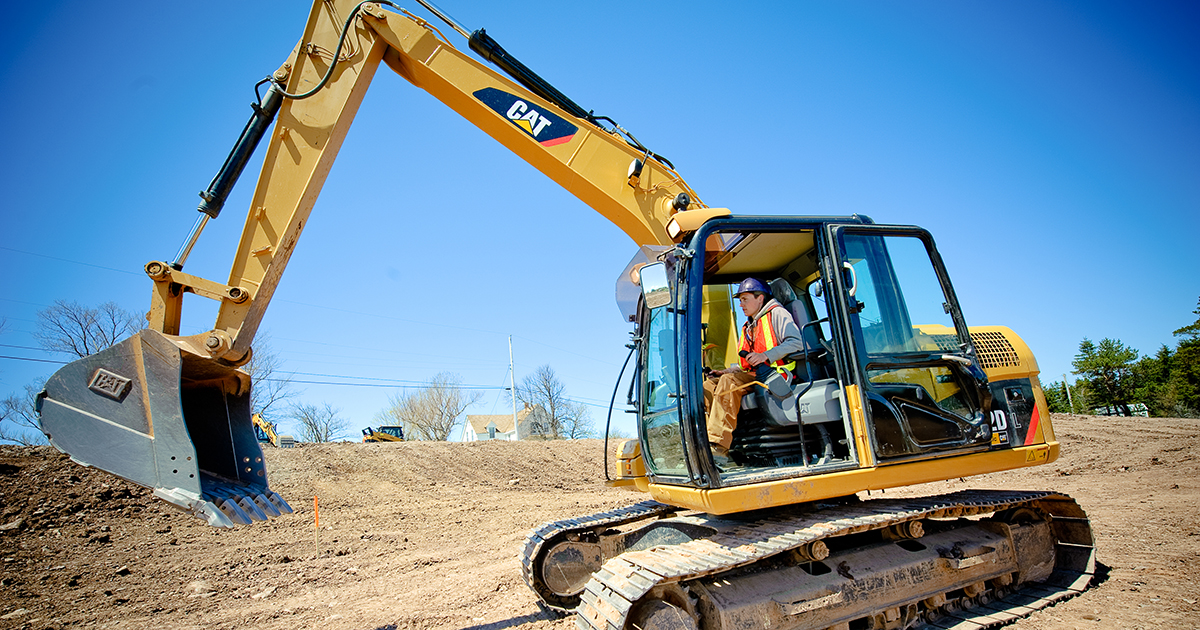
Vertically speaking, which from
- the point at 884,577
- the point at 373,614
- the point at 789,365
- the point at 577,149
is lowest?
the point at 373,614

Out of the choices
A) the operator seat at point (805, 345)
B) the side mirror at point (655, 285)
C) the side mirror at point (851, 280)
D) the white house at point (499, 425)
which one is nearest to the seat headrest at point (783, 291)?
the operator seat at point (805, 345)

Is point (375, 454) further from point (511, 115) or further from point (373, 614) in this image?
point (511, 115)

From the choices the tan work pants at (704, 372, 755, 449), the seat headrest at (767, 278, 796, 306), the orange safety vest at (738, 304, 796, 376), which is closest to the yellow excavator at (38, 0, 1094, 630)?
the seat headrest at (767, 278, 796, 306)

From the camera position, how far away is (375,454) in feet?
52.3

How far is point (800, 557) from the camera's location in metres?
3.50

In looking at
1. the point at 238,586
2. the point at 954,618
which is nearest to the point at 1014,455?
the point at 954,618

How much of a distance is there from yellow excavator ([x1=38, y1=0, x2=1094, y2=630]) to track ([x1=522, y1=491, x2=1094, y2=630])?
0.02m

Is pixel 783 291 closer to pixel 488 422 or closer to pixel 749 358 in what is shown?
pixel 749 358

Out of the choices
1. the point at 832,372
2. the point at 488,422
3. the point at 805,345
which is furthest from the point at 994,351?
the point at 488,422

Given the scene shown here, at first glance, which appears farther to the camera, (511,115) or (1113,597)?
(511,115)

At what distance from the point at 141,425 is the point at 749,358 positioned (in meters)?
3.64

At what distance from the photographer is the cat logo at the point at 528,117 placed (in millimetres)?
4801

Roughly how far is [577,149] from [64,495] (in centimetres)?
970

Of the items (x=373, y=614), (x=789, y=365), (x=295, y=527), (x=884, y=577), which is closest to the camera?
(x=884, y=577)
